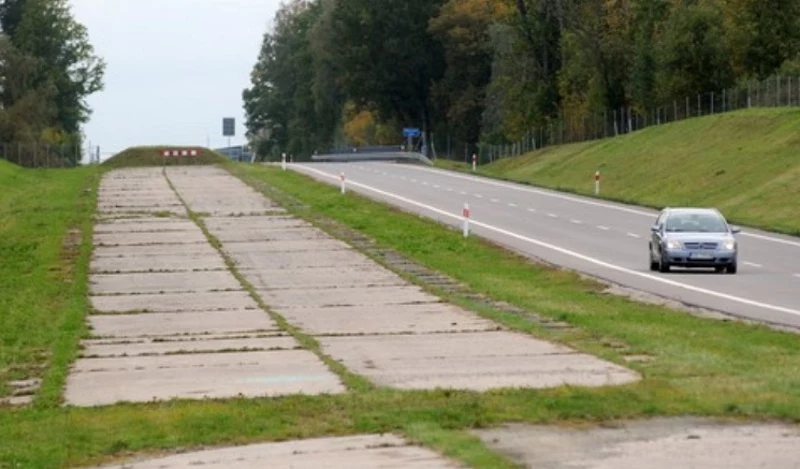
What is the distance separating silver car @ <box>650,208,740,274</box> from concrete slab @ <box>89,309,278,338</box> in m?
11.7

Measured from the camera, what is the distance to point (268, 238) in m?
50.9

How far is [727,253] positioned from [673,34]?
5400 cm

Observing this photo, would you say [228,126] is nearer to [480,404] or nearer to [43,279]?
[43,279]

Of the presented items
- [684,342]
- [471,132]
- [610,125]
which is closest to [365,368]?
[684,342]

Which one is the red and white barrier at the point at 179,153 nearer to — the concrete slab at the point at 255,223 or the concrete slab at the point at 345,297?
the concrete slab at the point at 255,223

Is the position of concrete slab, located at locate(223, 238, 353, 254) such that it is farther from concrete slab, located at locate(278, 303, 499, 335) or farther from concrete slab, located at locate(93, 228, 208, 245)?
concrete slab, located at locate(278, 303, 499, 335)

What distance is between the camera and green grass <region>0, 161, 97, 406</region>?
77.3ft

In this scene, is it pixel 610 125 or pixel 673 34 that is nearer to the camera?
pixel 673 34

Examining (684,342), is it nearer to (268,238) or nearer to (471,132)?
(268,238)

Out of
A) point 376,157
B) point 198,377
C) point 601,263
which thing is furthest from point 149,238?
point 376,157

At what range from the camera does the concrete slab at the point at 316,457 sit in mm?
14305

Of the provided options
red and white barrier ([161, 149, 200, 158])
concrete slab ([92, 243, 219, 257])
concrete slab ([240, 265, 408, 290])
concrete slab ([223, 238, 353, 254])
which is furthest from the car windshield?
red and white barrier ([161, 149, 200, 158])

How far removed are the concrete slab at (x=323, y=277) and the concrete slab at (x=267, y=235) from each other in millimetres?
9699

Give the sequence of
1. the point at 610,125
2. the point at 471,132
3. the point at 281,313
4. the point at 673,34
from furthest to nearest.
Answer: the point at 471,132, the point at 610,125, the point at 673,34, the point at 281,313
